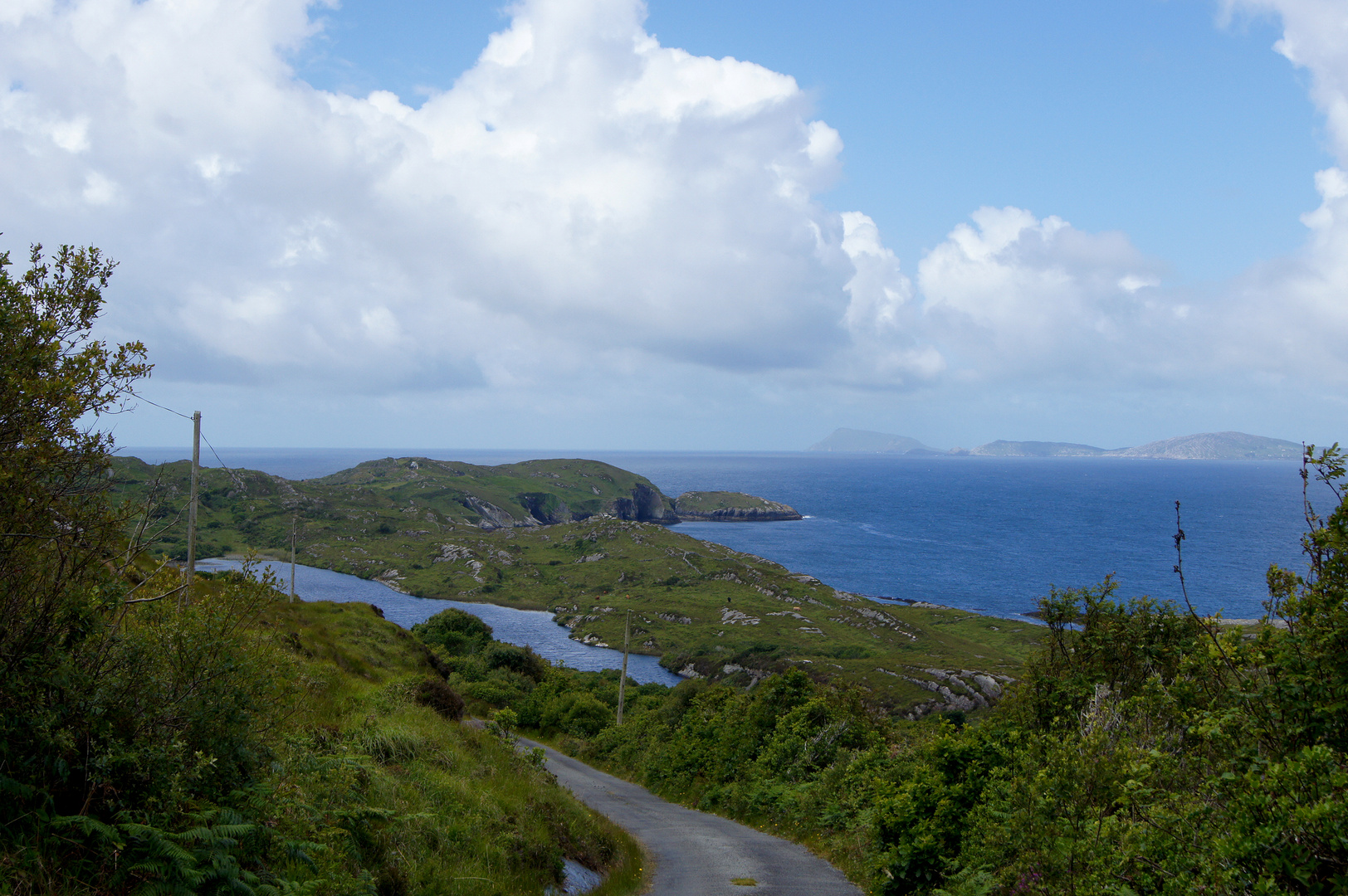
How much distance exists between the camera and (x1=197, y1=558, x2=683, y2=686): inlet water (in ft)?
320

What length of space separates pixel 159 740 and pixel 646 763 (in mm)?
30279

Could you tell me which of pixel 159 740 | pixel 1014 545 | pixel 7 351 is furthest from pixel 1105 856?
pixel 1014 545

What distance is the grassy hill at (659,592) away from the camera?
85.0 m

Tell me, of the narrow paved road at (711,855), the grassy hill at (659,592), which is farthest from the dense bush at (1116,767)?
the grassy hill at (659,592)

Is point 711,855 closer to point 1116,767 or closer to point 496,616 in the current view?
point 1116,767

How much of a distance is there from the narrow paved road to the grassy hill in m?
33.1

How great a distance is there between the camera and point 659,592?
14300 centimetres

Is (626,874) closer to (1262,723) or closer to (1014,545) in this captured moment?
(1262,723)

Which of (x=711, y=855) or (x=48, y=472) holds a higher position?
(x=48, y=472)

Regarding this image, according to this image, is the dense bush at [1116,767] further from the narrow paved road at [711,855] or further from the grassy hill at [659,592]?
the grassy hill at [659,592]

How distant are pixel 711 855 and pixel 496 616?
116m

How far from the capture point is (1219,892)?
536 cm

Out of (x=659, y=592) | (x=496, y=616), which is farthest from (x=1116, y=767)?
(x=659, y=592)

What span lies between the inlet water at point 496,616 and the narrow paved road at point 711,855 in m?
61.6
